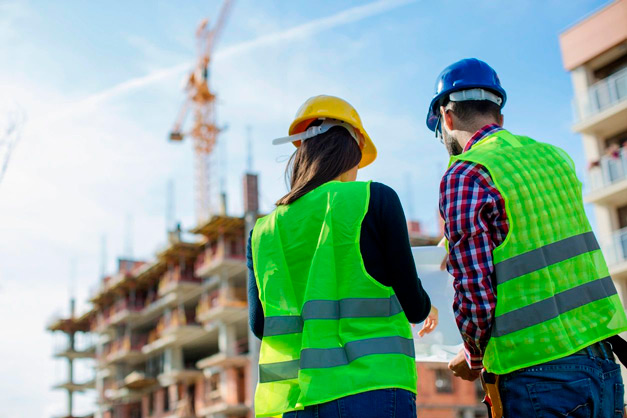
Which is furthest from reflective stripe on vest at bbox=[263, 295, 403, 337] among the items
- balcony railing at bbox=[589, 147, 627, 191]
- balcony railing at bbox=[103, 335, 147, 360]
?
balcony railing at bbox=[103, 335, 147, 360]

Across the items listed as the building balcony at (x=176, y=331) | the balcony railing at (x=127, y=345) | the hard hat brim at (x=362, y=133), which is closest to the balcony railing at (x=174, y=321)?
the building balcony at (x=176, y=331)

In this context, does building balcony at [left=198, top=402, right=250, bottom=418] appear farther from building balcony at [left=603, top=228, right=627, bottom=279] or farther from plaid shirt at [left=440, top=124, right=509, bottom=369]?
plaid shirt at [left=440, top=124, right=509, bottom=369]

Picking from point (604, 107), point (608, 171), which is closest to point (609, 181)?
point (608, 171)

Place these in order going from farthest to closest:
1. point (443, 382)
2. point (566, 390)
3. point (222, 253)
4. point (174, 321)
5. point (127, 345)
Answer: point (127, 345) → point (174, 321) → point (222, 253) → point (443, 382) → point (566, 390)

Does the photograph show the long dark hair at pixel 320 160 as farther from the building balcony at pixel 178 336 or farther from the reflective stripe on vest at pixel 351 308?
the building balcony at pixel 178 336

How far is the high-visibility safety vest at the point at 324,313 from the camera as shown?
104 inches

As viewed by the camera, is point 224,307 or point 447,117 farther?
point 224,307

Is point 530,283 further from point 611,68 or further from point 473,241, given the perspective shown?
point 611,68

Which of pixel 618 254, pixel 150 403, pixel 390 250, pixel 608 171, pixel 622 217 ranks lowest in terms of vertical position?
pixel 390 250

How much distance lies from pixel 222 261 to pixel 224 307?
8.24 ft

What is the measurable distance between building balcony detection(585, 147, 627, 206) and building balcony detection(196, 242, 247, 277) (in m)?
19.9

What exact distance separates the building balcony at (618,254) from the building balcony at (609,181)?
1.57 metres

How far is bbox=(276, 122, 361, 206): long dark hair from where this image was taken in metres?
3.10

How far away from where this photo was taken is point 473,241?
290 centimetres
